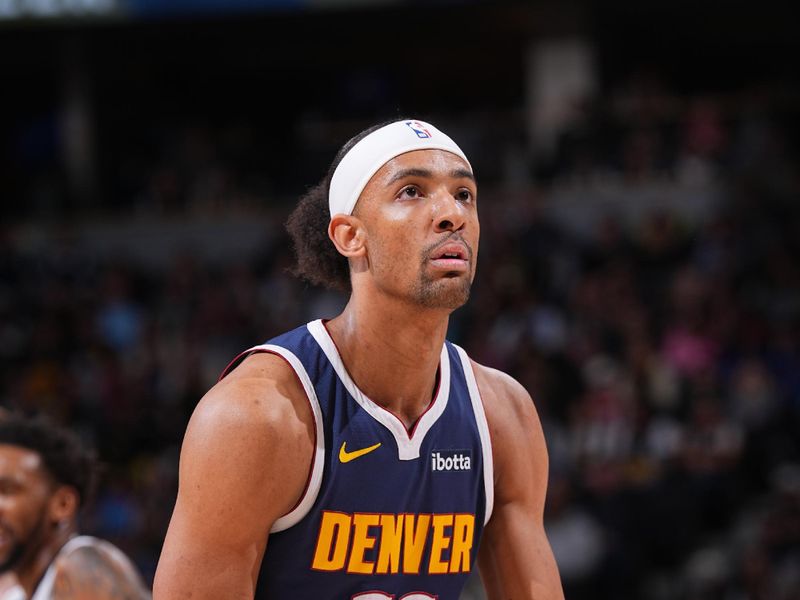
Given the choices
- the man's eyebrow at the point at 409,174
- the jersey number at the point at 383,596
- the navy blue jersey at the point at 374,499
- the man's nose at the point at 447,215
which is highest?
the man's eyebrow at the point at 409,174

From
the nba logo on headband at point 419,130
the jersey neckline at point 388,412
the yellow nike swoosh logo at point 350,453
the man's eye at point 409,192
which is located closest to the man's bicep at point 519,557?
the jersey neckline at point 388,412

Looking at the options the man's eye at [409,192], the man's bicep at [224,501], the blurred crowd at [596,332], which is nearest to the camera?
the man's bicep at [224,501]

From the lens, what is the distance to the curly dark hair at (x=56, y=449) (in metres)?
3.96

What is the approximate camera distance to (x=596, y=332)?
31.3 ft

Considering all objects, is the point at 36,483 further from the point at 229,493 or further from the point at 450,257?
the point at 450,257

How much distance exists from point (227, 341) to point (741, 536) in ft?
16.8

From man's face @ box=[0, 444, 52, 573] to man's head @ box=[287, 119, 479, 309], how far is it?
1349mm

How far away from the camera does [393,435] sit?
305 centimetres

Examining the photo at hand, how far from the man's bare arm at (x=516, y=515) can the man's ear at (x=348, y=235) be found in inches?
21.9

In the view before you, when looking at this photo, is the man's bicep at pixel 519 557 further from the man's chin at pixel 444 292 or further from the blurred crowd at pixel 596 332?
the blurred crowd at pixel 596 332

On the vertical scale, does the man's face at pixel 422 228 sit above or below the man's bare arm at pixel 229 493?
above

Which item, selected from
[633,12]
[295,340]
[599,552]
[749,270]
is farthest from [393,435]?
[633,12]

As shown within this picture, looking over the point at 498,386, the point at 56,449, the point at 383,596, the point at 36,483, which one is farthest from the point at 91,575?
the point at 498,386

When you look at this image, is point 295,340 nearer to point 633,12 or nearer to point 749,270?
point 749,270
